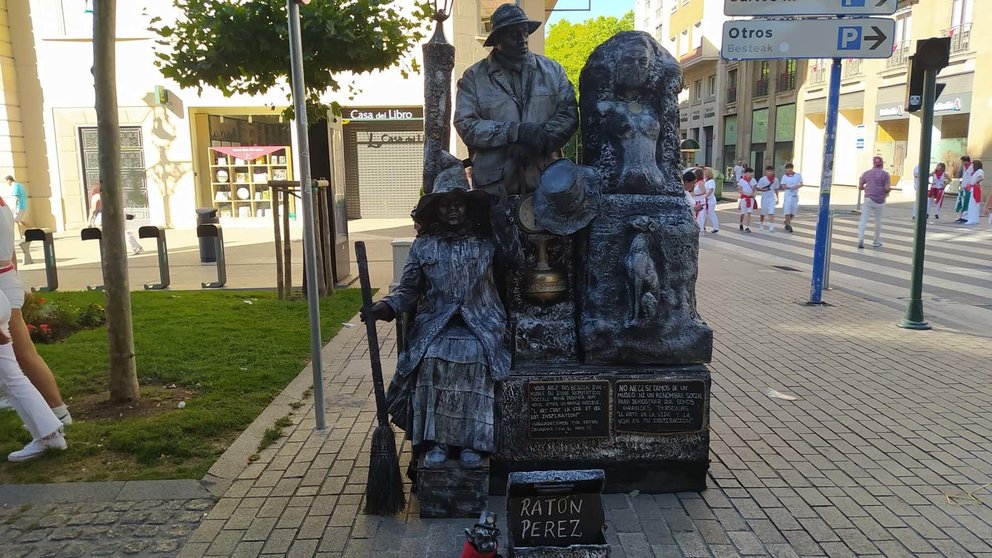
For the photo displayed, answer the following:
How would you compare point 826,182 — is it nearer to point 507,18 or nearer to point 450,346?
point 507,18

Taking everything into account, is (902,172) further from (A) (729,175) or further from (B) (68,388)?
(B) (68,388)

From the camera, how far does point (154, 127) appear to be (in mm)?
18875

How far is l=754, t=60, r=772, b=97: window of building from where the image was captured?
38.5 m

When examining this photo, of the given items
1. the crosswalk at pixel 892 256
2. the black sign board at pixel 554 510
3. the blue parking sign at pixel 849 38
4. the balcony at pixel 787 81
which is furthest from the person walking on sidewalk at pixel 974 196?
the balcony at pixel 787 81

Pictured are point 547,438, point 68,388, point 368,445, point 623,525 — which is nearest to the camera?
point 623,525

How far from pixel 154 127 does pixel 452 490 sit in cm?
1868

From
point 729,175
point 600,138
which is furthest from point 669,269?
point 729,175

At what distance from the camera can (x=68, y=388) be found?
5.61 meters

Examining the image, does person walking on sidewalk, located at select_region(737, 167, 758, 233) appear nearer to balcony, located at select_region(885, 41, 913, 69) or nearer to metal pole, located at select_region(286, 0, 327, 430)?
metal pole, located at select_region(286, 0, 327, 430)

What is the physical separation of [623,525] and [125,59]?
19.8 m

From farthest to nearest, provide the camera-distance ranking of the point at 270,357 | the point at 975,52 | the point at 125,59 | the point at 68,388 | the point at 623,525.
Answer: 1. the point at 975,52
2. the point at 125,59
3. the point at 270,357
4. the point at 68,388
5. the point at 623,525

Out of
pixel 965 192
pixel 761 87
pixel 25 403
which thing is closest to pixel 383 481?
pixel 25 403

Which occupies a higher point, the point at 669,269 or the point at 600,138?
the point at 600,138

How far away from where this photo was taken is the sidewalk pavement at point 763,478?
130 inches
